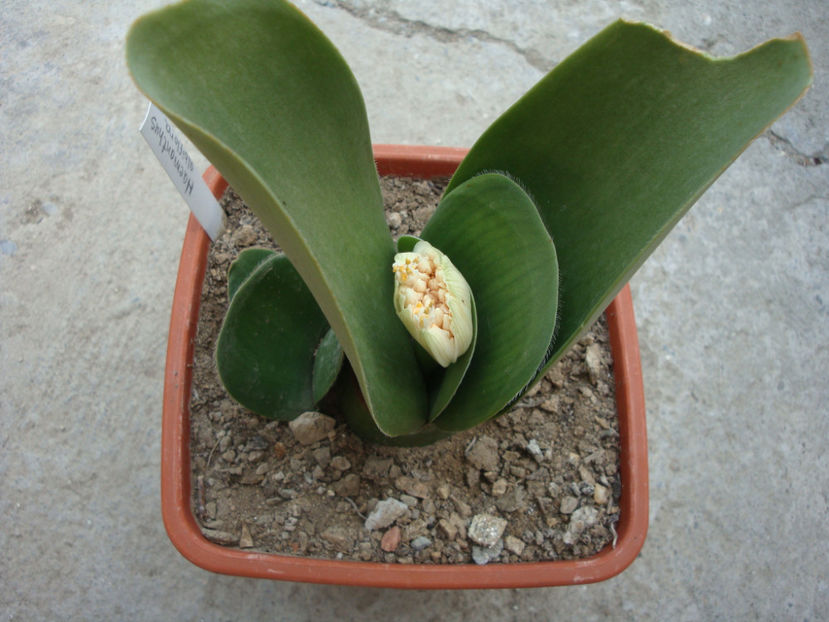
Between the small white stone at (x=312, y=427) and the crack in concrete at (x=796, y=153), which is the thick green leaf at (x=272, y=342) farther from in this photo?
the crack in concrete at (x=796, y=153)

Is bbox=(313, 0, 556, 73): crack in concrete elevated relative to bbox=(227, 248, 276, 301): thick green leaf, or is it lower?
lower

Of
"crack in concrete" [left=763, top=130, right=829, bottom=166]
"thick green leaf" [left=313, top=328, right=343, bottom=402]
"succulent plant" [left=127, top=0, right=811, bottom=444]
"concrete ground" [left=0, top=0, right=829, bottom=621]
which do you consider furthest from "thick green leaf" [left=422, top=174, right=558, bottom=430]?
"crack in concrete" [left=763, top=130, right=829, bottom=166]

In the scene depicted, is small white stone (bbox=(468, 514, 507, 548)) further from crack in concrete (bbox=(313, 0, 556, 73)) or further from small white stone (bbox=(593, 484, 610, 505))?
crack in concrete (bbox=(313, 0, 556, 73))

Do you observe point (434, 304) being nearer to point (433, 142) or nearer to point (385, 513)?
point (385, 513)

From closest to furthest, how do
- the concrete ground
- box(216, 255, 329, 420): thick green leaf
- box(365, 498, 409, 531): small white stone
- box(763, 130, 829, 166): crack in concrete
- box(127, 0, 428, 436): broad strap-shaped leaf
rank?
box(127, 0, 428, 436): broad strap-shaped leaf
box(216, 255, 329, 420): thick green leaf
box(365, 498, 409, 531): small white stone
the concrete ground
box(763, 130, 829, 166): crack in concrete

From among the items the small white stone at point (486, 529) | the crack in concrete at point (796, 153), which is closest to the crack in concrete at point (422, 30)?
the crack in concrete at point (796, 153)
